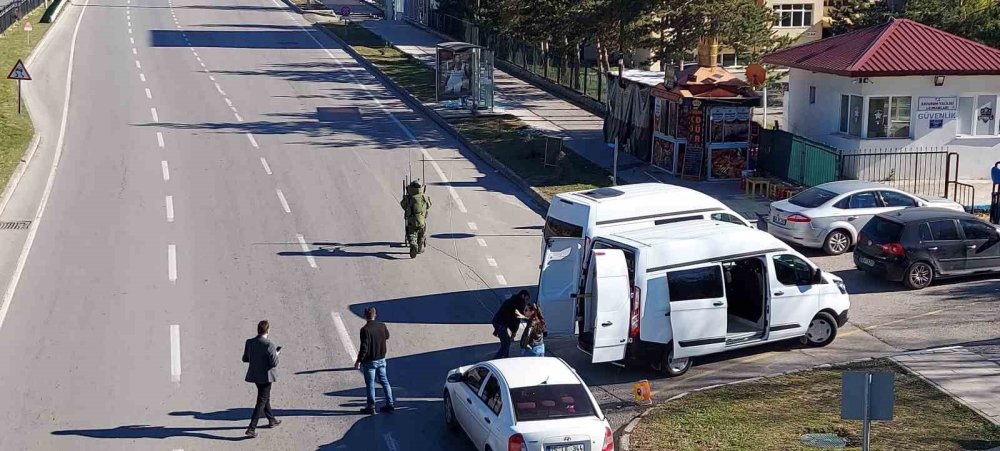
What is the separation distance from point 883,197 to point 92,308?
1547cm

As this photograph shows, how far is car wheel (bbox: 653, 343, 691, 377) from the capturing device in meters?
18.1

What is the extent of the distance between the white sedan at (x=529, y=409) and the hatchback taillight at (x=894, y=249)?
381 inches

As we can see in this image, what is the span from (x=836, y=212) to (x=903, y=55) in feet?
25.8

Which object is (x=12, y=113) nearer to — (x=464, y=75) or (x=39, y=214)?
(x=39, y=214)

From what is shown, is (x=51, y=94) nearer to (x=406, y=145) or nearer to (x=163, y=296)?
(x=406, y=145)

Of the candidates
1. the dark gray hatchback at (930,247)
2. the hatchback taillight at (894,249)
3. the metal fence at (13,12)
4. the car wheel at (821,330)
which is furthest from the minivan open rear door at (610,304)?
the metal fence at (13,12)

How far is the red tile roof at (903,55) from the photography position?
30906 millimetres

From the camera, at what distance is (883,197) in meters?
25.9

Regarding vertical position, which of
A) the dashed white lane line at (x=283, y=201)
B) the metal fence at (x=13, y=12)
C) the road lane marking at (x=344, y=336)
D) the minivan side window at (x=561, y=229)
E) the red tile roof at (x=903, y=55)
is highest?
the metal fence at (x=13, y=12)

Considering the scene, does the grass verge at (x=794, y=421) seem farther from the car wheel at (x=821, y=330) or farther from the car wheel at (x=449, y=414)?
the car wheel at (x=449, y=414)

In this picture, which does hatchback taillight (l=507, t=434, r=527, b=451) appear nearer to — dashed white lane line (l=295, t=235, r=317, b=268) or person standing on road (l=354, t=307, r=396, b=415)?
person standing on road (l=354, t=307, r=396, b=415)

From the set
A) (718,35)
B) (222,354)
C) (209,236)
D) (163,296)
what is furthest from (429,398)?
(718,35)

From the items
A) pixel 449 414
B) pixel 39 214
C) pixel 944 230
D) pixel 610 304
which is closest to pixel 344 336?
pixel 449 414

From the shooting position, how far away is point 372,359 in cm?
1661
